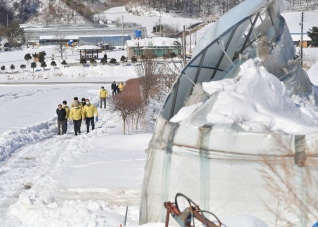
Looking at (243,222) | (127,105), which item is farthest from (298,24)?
(243,222)

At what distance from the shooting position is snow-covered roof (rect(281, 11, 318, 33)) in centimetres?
6784

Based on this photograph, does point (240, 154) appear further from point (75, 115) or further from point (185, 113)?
point (75, 115)

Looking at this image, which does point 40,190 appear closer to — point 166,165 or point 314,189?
point 166,165

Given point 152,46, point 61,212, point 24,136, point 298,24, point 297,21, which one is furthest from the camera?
point 297,21

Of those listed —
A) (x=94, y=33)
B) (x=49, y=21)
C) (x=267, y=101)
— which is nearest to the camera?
(x=267, y=101)

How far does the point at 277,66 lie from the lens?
1125 cm

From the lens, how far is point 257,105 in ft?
27.9

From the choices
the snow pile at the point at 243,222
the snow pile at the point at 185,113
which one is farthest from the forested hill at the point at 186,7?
the snow pile at the point at 243,222

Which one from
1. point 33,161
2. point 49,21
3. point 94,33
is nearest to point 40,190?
point 33,161

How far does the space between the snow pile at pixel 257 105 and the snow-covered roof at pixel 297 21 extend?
5921cm

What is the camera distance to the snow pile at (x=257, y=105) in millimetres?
8062

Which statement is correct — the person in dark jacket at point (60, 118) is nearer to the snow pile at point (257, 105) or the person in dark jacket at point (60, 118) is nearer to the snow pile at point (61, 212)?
the snow pile at point (61, 212)

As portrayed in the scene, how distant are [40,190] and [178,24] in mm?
82332

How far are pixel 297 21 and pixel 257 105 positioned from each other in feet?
211
